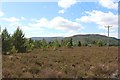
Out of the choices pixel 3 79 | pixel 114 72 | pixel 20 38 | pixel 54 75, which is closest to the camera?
pixel 3 79

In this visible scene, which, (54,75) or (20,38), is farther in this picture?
(20,38)

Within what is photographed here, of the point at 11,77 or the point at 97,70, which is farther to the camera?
the point at 97,70

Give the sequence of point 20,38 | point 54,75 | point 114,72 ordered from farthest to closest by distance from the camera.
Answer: point 20,38, point 114,72, point 54,75

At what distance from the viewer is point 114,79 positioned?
1480cm

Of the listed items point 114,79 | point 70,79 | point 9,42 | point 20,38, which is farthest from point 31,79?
point 20,38

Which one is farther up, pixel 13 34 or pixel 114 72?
pixel 13 34

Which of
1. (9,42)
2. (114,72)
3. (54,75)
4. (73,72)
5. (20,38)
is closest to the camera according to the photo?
(54,75)

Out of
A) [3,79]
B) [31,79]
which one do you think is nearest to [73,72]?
[31,79]

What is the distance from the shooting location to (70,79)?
14188 millimetres

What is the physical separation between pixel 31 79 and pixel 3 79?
1.35 metres

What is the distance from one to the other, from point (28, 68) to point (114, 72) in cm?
543

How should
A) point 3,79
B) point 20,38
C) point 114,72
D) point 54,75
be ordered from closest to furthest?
1. point 3,79
2. point 54,75
3. point 114,72
4. point 20,38

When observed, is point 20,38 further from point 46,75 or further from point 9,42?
point 46,75

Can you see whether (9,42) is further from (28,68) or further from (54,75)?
(54,75)
